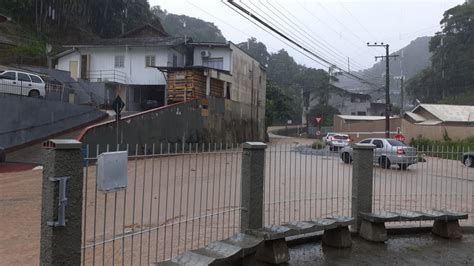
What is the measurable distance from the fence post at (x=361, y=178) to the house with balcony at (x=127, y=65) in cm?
3275

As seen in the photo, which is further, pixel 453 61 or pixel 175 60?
pixel 453 61

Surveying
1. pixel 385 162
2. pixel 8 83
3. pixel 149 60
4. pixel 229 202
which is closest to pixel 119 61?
pixel 149 60

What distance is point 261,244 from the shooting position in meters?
6.06

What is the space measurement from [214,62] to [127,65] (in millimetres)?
7725

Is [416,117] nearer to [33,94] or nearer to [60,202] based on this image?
[33,94]

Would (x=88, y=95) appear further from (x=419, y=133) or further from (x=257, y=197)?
(x=257, y=197)

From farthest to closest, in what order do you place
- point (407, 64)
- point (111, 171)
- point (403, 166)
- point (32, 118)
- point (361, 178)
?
point (407, 64) < point (32, 118) < point (403, 166) < point (361, 178) < point (111, 171)

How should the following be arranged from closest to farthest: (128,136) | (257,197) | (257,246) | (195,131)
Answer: (257,246) → (257,197) → (128,136) → (195,131)

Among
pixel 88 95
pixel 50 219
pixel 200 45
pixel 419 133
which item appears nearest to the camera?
pixel 50 219

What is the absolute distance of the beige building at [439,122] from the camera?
4419 cm

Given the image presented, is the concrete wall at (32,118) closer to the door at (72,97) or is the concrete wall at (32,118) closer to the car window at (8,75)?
the car window at (8,75)

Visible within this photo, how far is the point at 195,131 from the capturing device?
3241cm

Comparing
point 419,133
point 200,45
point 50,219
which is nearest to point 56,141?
point 50,219

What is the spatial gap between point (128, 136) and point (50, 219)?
67.9 ft
